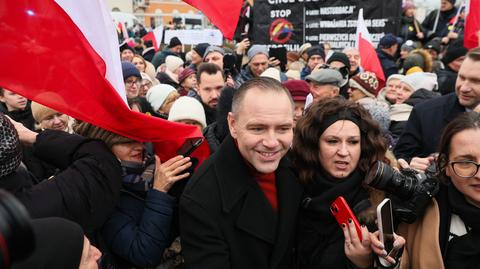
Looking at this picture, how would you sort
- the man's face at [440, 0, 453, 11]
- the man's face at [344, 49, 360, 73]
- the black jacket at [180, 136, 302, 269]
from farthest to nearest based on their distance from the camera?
1. the man's face at [440, 0, 453, 11]
2. the man's face at [344, 49, 360, 73]
3. the black jacket at [180, 136, 302, 269]

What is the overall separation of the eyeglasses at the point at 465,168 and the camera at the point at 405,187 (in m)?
0.11

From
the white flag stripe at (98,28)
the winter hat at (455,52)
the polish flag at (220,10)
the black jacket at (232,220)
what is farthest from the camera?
the winter hat at (455,52)

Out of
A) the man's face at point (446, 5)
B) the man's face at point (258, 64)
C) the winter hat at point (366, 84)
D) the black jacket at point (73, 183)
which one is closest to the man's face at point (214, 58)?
the man's face at point (258, 64)

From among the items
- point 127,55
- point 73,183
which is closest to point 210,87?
point 73,183

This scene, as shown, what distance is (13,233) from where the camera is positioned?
0.86 metres

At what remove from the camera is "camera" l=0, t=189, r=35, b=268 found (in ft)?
2.76

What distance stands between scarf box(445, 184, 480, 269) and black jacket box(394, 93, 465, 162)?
127 centimetres

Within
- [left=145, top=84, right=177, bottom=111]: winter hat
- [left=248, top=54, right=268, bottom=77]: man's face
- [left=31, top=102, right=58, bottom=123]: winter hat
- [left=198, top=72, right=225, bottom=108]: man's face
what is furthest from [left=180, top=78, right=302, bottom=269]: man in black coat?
[left=248, top=54, right=268, bottom=77]: man's face

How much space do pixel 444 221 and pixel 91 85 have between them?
1.86 metres

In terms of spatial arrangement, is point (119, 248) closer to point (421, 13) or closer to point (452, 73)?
point (452, 73)

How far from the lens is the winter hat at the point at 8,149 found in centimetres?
171

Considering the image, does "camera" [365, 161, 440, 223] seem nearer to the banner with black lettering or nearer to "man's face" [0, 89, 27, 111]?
"man's face" [0, 89, 27, 111]

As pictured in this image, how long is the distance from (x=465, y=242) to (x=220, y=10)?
1.94 metres

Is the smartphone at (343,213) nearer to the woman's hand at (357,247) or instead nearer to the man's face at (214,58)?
the woman's hand at (357,247)
